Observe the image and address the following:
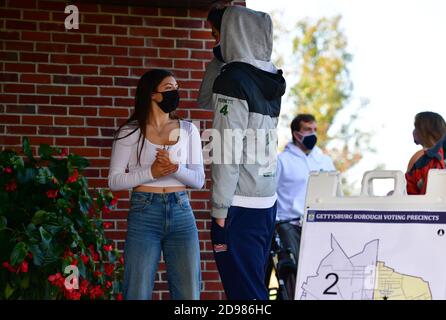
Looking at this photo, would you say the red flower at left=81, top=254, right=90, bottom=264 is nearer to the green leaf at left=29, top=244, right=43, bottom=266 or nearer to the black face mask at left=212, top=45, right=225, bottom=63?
the green leaf at left=29, top=244, right=43, bottom=266

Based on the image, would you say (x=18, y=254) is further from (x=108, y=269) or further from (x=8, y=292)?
(x=108, y=269)

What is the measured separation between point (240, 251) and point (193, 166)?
0.63 m

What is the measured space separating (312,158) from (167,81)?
337 cm

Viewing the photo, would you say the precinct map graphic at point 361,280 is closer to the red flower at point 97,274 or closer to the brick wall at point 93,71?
the red flower at point 97,274

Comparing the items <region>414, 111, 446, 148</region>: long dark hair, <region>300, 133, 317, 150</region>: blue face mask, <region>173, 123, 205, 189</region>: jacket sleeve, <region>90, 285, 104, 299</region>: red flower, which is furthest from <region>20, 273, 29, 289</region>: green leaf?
<region>300, 133, 317, 150</region>: blue face mask

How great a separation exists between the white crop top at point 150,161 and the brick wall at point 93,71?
192cm

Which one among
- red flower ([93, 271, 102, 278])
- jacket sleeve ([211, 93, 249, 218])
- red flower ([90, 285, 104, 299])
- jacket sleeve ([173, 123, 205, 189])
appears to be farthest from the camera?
red flower ([93, 271, 102, 278])

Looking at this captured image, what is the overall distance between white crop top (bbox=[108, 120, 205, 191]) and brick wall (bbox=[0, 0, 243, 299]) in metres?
1.92

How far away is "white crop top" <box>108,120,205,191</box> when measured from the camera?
5633mm

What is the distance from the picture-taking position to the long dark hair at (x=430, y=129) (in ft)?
21.7

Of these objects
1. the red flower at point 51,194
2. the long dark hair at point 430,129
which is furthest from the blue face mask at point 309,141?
the red flower at point 51,194

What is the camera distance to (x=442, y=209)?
170 inches
